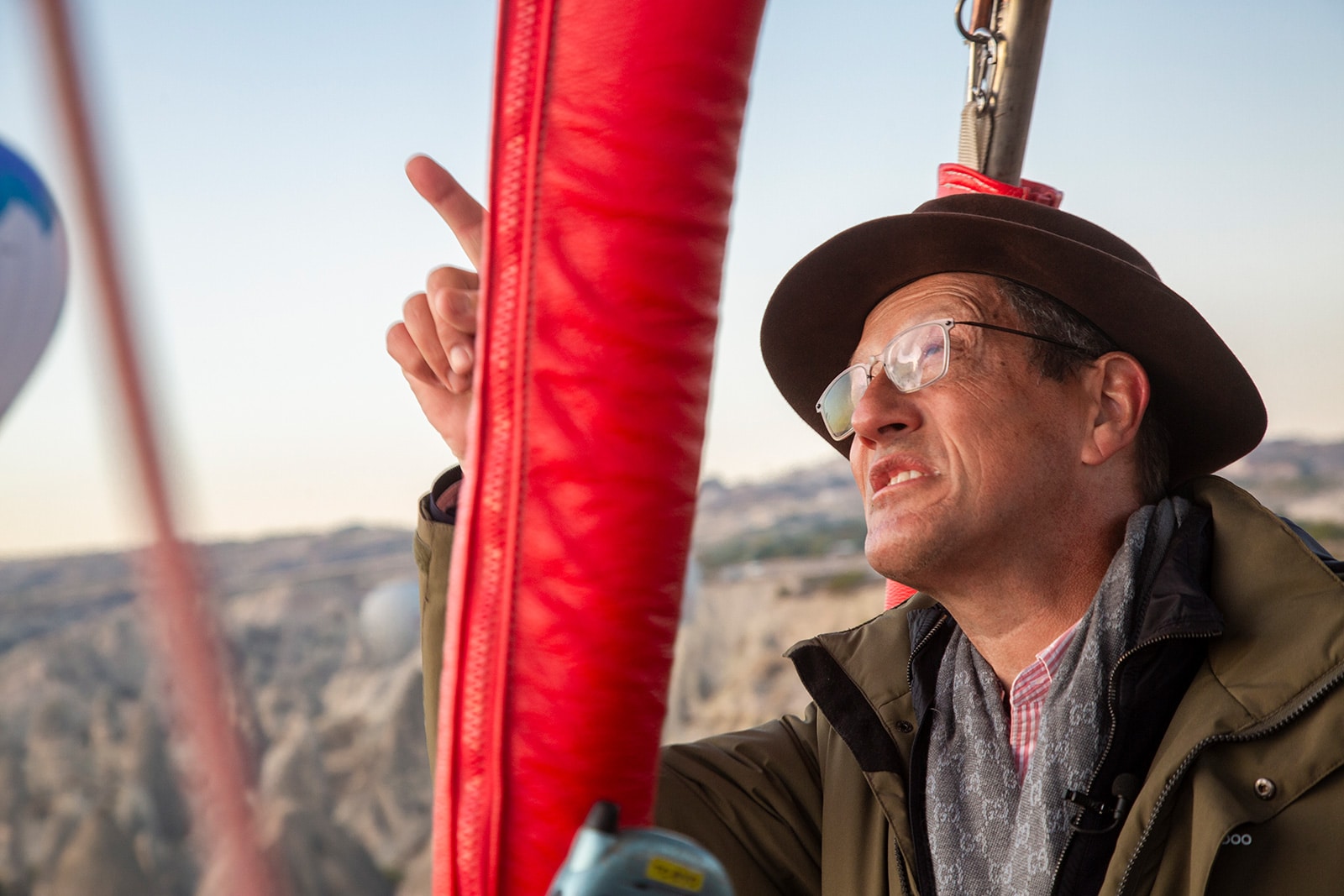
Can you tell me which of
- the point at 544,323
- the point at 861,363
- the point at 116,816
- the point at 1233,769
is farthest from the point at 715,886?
the point at 116,816

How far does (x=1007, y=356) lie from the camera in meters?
1.59

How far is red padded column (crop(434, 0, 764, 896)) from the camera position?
0.57m

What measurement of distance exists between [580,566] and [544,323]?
0.41 feet

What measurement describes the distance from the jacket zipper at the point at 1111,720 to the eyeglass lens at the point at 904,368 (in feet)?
1.45

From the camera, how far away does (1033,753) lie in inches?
55.0

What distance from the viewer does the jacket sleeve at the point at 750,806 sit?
1.49 metres

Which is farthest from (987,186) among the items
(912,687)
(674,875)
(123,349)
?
(123,349)

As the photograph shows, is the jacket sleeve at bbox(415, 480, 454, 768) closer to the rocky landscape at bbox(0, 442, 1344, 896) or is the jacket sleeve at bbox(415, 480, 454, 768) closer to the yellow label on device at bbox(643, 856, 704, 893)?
the yellow label on device at bbox(643, 856, 704, 893)

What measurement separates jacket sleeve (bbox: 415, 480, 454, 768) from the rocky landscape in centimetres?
1775

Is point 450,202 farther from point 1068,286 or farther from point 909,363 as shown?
point 1068,286

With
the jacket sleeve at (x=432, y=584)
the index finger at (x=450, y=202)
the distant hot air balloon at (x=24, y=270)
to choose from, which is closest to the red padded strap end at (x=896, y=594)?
the jacket sleeve at (x=432, y=584)

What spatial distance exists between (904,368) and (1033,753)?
538 millimetres

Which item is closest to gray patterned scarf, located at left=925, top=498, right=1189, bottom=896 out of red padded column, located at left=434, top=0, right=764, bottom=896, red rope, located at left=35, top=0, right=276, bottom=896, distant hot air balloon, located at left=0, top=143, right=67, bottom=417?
red padded column, located at left=434, top=0, right=764, bottom=896

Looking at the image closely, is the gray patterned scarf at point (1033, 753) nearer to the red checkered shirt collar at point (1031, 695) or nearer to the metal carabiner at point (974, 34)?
the red checkered shirt collar at point (1031, 695)
